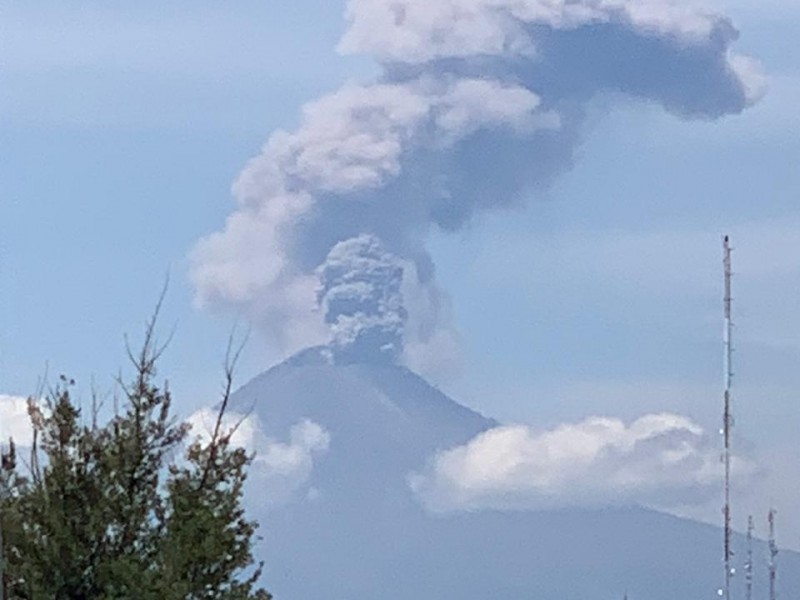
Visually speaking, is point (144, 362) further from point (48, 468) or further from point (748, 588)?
point (748, 588)

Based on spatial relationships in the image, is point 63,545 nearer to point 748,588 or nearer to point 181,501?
point 181,501

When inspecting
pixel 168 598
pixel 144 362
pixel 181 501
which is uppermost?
pixel 144 362

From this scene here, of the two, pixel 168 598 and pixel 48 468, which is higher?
pixel 48 468

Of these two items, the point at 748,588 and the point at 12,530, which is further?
the point at 748,588

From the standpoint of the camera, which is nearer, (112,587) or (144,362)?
(112,587)

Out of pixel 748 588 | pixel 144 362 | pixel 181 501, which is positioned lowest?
pixel 181 501

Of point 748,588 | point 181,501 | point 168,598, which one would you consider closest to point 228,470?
point 181,501

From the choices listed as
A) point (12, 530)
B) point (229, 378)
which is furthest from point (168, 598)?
point (229, 378)

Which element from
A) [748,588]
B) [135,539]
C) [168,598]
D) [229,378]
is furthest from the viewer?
[748,588]

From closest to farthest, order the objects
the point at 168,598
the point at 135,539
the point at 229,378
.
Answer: the point at 168,598 → the point at 135,539 → the point at 229,378
